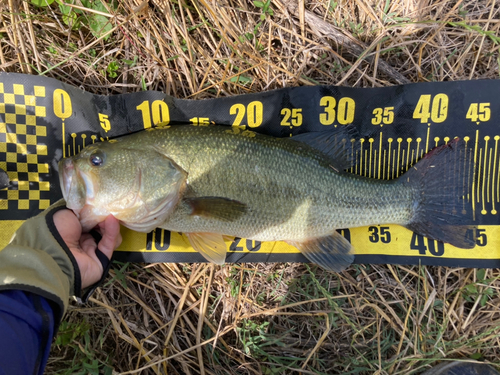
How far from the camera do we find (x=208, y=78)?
2.42 meters

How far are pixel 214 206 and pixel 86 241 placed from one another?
37.0 inches

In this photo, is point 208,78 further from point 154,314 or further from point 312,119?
point 154,314

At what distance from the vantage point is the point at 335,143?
229cm

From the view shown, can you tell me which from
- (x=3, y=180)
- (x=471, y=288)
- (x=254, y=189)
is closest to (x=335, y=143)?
(x=254, y=189)

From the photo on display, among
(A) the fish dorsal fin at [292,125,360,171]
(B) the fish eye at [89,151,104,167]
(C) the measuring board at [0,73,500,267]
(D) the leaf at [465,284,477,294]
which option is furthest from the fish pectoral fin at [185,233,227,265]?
(D) the leaf at [465,284,477,294]

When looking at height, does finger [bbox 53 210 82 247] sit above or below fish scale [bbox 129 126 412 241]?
below

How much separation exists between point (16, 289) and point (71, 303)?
0.91m

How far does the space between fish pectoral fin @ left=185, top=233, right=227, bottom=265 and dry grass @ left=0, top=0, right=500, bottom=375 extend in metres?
0.23

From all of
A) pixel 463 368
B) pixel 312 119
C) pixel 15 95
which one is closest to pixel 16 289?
pixel 15 95

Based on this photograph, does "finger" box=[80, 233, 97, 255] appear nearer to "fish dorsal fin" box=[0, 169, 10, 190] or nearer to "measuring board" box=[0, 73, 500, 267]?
"measuring board" box=[0, 73, 500, 267]

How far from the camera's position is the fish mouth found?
190 centimetres

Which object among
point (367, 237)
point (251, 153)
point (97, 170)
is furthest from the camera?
point (367, 237)

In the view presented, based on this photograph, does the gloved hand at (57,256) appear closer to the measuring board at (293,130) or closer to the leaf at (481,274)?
the measuring board at (293,130)

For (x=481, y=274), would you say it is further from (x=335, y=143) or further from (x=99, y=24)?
(x=99, y=24)
